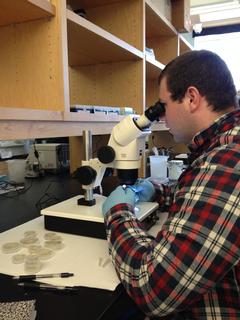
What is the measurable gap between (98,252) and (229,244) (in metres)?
0.45

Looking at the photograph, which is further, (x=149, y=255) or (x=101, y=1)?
(x=101, y=1)

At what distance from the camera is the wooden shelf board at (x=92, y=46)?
46.1 inches

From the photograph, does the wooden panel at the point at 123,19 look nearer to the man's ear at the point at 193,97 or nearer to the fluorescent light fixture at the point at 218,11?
the man's ear at the point at 193,97

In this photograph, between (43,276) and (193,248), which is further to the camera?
(43,276)

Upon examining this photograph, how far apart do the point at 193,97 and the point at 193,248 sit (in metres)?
0.45

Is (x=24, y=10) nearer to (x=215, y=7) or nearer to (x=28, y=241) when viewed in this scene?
(x=28, y=241)

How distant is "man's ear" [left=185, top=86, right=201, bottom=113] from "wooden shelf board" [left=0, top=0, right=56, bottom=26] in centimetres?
54

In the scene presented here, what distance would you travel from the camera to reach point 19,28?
1087 millimetres

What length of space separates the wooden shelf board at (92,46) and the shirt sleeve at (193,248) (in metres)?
0.80

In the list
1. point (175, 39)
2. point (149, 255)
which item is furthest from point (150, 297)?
point (175, 39)

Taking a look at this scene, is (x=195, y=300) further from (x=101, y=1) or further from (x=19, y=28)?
(x=101, y=1)

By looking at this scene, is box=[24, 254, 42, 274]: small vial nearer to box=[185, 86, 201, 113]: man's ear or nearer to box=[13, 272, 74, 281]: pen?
box=[13, 272, 74, 281]: pen

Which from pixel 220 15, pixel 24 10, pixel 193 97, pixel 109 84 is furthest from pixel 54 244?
pixel 220 15

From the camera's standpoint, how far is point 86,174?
107cm
